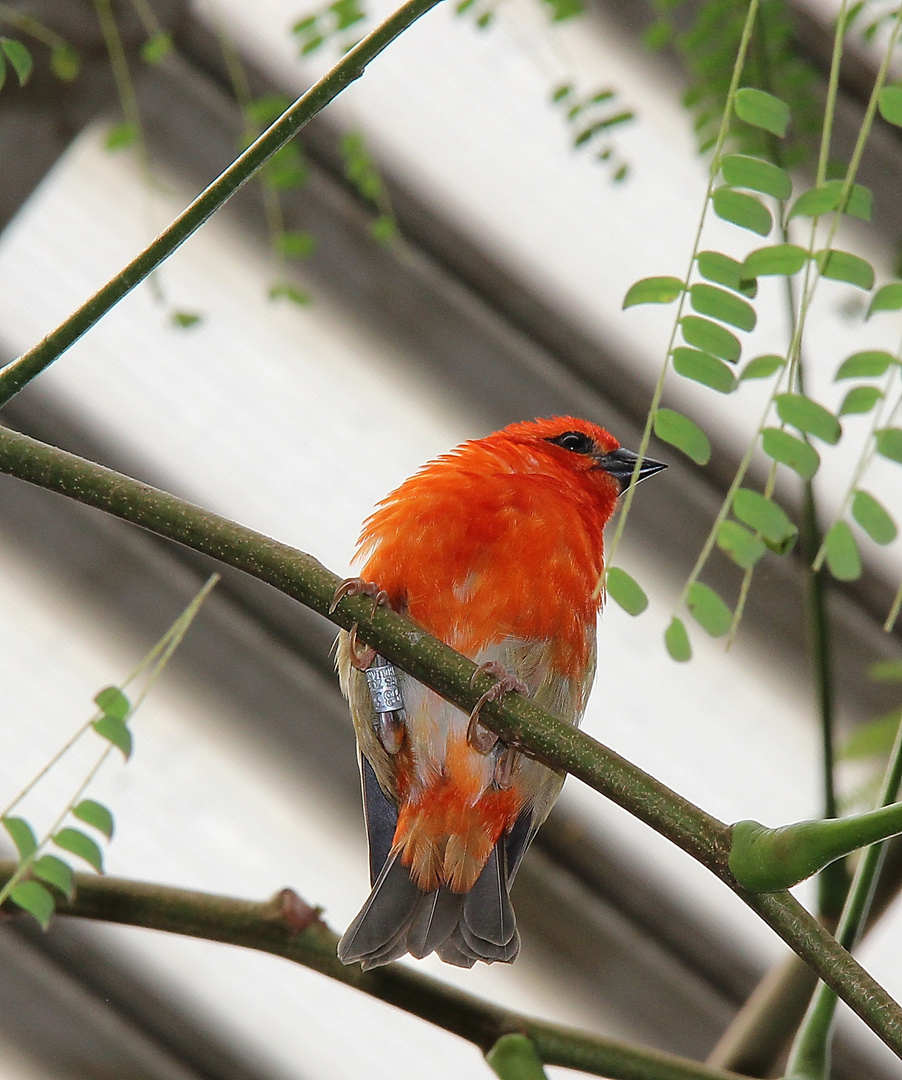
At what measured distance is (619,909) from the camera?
3064 millimetres

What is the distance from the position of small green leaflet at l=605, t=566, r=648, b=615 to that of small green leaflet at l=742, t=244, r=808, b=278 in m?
0.32

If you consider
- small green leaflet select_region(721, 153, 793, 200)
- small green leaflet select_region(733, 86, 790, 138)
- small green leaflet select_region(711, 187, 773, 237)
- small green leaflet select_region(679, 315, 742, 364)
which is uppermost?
small green leaflet select_region(733, 86, 790, 138)

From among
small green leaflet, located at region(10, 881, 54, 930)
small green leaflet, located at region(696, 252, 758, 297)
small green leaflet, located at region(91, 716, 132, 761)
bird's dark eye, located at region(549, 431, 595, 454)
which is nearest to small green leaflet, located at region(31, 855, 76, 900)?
small green leaflet, located at region(10, 881, 54, 930)

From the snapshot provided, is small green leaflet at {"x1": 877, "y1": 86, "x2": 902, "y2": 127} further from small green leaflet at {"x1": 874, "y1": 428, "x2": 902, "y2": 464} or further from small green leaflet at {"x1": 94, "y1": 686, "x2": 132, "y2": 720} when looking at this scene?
small green leaflet at {"x1": 94, "y1": 686, "x2": 132, "y2": 720}

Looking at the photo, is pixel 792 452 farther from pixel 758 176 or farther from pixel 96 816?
pixel 96 816

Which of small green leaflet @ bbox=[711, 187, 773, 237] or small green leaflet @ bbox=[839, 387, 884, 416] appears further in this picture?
small green leaflet @ bbox=[839, 387, 884, 416]

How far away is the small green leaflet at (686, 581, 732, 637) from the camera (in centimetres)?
128

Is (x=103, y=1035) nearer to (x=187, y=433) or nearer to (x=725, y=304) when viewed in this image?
(x=187, y=433)

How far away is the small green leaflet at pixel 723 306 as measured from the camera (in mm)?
1195

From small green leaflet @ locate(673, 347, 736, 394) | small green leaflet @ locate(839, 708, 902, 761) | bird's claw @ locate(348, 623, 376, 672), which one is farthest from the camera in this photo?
small green leaflet @ locate(839, 708, 902, 761)

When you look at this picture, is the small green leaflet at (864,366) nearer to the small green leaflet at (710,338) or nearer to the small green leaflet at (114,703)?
the small green leaflet at (710,338)

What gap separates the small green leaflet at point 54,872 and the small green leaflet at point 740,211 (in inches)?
40.2

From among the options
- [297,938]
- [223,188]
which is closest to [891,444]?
[223,188]

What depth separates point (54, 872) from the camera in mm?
1422
